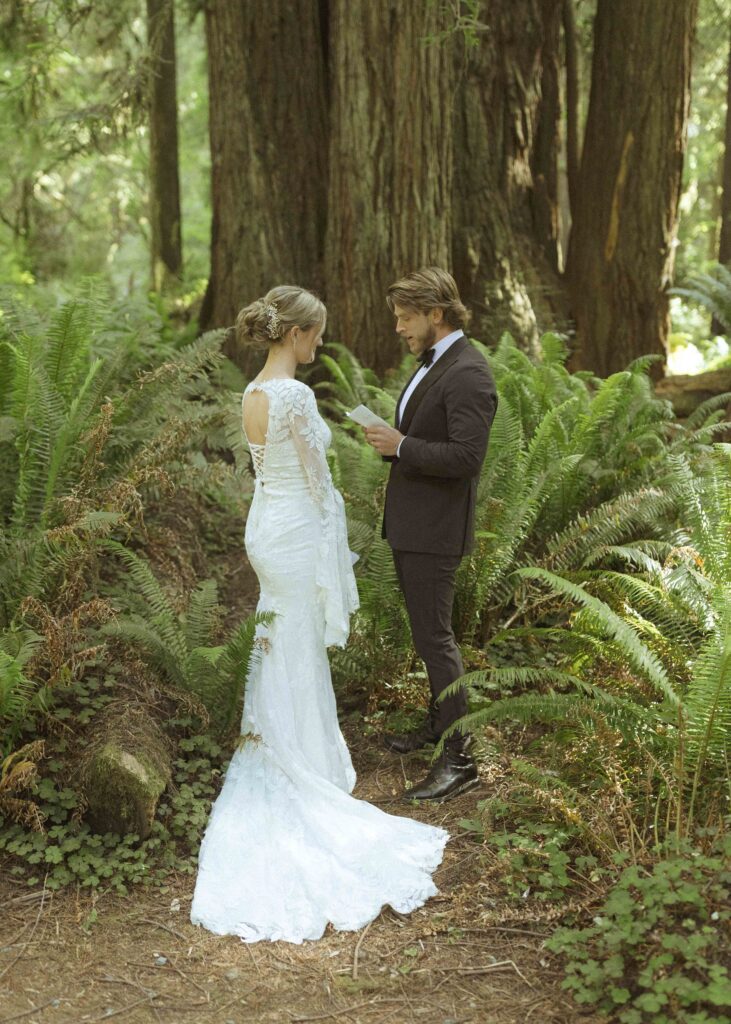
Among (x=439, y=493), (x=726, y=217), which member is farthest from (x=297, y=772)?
(x=726, y=217)

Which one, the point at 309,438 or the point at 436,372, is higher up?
the point at 436,372

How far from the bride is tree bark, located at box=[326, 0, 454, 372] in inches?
119

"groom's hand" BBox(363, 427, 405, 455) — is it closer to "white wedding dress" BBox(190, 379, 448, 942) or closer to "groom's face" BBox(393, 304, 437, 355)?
"white wedding dress" BBox(190, 379, 448, 942)

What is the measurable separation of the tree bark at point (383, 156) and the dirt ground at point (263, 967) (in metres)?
4.53

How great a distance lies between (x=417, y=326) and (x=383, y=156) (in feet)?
10.8

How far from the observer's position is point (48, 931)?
3.39 metres

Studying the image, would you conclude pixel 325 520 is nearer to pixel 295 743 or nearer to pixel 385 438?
pixel 385 438

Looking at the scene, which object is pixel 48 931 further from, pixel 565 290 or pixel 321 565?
pixel 565 290

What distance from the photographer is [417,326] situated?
4.05 meters

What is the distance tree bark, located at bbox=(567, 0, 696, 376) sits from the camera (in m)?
8.00

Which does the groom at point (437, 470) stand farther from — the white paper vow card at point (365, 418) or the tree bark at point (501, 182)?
the tree bark at point (501, 182)

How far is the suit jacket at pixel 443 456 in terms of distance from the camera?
389cm

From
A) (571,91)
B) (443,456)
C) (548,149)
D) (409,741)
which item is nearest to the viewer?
(443,456)

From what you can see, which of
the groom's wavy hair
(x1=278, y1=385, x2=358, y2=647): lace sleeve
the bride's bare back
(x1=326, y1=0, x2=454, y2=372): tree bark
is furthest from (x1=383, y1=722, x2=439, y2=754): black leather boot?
(x1=326, y1=0, x2=454, y2=372): tree bark
